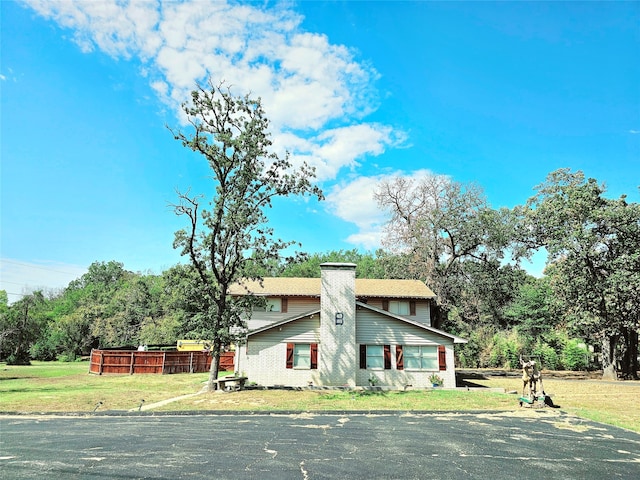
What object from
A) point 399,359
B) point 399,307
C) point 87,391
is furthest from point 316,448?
point 399,307

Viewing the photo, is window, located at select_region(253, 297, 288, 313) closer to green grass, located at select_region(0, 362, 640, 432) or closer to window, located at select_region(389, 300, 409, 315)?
green grass, located at select_region(0, 362, 640, 432)

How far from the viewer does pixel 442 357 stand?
24188mm

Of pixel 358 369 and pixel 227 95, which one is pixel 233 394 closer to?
pixel 358 369

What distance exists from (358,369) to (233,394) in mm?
7485

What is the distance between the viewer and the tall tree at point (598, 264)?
27.5 m

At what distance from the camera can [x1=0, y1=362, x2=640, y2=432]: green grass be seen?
16.5 metres

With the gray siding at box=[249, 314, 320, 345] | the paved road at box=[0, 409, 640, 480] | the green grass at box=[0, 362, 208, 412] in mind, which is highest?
the gray siding at box=[249, 314, 320, 345]

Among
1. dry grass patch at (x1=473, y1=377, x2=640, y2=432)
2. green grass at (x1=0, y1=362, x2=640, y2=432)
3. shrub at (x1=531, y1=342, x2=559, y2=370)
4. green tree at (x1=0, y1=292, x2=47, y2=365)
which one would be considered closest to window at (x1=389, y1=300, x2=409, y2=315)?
dry grass patch at (x1=473, y1=377, x2=640, y2=432)

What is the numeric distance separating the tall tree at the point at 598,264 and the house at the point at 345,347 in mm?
11742

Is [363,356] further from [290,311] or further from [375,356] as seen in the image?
[290,311]

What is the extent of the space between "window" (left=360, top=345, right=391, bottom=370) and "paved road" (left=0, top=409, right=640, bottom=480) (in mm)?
9735

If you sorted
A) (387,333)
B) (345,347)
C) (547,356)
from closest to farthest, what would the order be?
(345,347) < (387,333) < (547,356)

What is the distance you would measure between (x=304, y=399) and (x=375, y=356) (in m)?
6.48

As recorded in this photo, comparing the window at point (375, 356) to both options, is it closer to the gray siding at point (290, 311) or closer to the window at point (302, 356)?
the window at point (302, 356)
